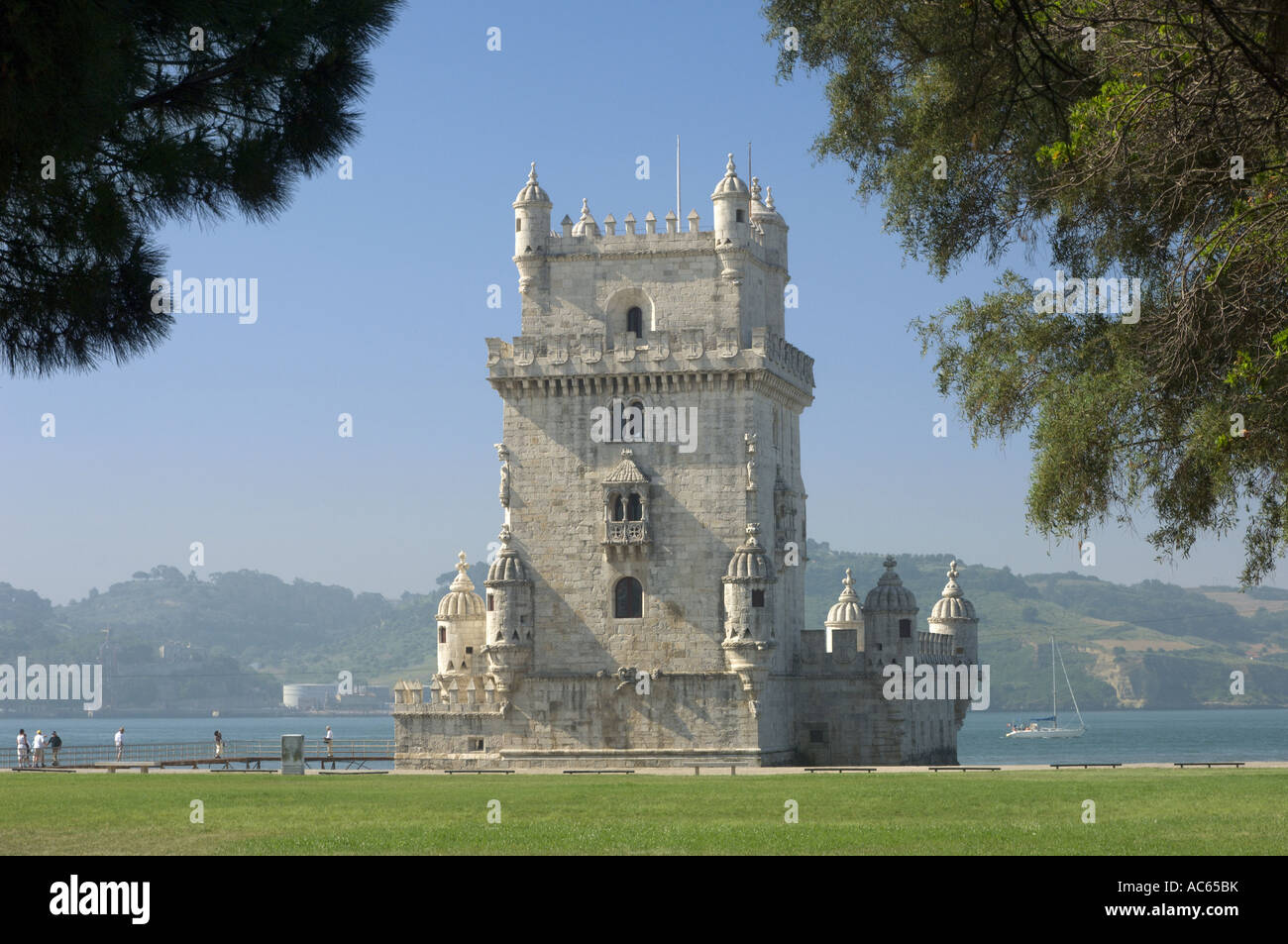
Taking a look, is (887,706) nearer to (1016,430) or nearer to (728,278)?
(728,278)

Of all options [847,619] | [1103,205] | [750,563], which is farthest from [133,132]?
[847,619]

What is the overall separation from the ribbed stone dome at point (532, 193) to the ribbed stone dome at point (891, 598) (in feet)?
55.5

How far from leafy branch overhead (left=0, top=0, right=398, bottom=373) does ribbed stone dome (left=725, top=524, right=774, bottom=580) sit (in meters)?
36.9

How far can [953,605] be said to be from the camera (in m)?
70.6

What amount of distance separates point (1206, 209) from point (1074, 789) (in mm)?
17826

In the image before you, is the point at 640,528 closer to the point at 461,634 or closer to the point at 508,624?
the point at 508,624

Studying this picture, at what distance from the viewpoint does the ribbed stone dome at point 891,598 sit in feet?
205

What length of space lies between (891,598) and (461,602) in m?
15.1

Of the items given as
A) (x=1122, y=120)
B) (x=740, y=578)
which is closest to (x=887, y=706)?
(x=740, y=578)

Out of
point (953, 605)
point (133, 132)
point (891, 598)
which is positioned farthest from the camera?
point (953, 605)

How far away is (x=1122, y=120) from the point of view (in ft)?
69.8

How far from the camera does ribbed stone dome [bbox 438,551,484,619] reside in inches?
2554

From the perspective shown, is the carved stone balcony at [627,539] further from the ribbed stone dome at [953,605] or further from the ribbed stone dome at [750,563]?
the ribbed stone dome at [953,605]

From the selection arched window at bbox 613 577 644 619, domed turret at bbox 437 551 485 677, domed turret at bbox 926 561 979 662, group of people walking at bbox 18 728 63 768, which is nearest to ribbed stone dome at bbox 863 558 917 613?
domed turret at bbox 926 561 979 662
